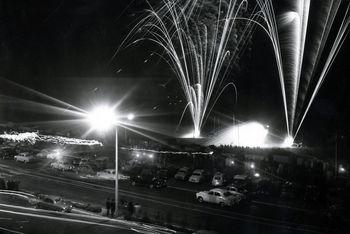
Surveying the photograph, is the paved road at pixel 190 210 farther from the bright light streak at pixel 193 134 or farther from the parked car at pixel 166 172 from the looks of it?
the bright light streak at pixel 193 134

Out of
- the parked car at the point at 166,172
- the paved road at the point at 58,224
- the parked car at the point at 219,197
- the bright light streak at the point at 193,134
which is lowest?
the paved road at the point at 58,224

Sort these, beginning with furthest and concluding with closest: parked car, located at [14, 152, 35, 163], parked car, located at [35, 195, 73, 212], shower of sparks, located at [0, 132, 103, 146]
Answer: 1. shower of sparks, located at [0, 132, 103, 146]
2. parked car, located at [14, 152, 35, 163]
3. parked car, located at [35, 195, 73, 212]

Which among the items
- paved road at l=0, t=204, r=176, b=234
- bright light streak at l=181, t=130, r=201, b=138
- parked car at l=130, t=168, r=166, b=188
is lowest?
paved road at l=0, t=204, r=176, b=234

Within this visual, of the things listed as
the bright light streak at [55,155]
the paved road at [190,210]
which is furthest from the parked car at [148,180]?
the bright light streak at [55,155]

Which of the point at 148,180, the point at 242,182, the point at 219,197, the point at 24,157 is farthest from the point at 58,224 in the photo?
the point at 24,157

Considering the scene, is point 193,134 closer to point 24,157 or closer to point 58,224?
point 24,157

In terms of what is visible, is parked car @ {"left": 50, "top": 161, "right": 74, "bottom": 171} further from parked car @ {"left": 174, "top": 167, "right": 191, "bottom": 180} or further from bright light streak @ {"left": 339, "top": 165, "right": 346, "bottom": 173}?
bright light streak @ {"left": 339, "top": 165, "right": 346, "bottom": 173}

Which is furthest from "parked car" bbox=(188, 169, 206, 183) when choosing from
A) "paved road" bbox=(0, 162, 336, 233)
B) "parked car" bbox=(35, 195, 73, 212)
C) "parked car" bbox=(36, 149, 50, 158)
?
"parked car" bbox=(36, 149, 50, 158)
